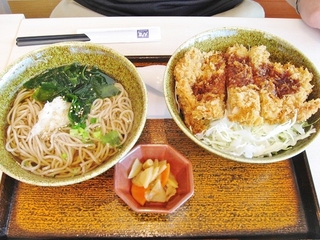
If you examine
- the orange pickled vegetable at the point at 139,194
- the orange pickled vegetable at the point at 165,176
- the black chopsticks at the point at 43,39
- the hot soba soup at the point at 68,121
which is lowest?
the orange pickled vegetable at the point at 139,194

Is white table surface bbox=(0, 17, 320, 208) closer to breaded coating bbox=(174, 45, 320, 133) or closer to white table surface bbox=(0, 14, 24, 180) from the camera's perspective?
white table surface bbox=(0, 14, 24, 180)

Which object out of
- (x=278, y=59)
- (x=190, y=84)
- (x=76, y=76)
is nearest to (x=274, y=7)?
(x=278, y=59)

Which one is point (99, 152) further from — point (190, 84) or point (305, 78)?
point (305, 78)

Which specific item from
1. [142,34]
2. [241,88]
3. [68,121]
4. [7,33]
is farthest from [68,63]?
[241,88]

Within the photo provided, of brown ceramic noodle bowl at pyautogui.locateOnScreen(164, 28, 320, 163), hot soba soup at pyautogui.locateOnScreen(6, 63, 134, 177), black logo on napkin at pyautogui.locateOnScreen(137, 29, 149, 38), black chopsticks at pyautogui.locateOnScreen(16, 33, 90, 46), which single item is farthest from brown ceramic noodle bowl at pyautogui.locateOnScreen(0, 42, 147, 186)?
black logo on napkin at pyautogui.locateOnScreen(137, 29, 149, 38)

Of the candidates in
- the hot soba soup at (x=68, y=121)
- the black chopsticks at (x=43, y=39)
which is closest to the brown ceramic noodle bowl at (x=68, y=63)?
the hot soba soup at (x=68, y=121)

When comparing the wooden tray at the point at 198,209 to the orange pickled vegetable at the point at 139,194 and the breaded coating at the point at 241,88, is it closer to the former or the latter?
the orange pickled vegetable at the point at 139,194

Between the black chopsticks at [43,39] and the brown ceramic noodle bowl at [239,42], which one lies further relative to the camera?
the black chopsticks at [43,39]
